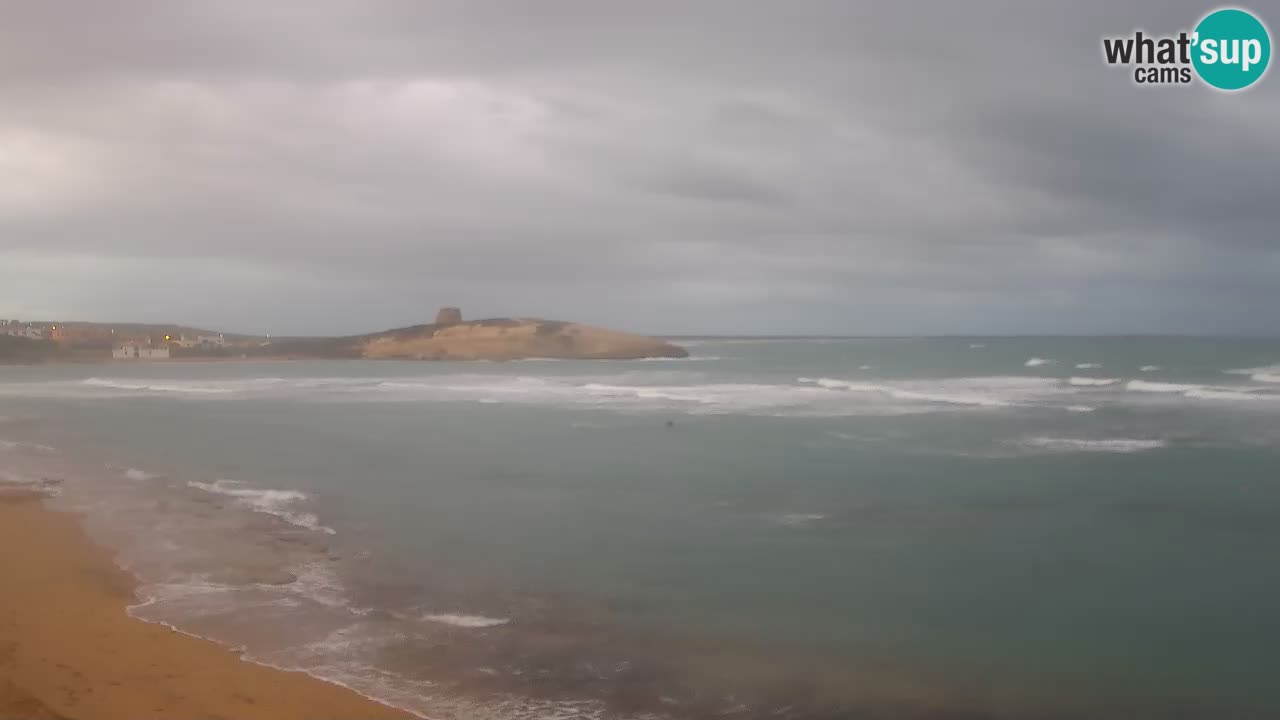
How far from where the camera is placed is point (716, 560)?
30.6 ft

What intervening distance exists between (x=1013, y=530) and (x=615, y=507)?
5.06 m

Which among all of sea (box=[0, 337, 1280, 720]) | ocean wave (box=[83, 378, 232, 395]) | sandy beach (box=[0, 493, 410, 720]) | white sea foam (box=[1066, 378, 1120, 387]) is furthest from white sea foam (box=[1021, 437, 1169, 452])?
ocean wave (box=[83, 378, 232, 395])

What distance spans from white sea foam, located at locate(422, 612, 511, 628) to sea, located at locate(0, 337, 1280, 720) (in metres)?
0.03

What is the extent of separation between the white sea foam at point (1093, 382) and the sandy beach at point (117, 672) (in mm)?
37935

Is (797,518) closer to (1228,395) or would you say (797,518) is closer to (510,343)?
(1228,395)

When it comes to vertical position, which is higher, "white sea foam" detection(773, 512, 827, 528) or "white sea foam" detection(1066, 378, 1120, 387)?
"white sea foam" detection(1066, 378, 1120, 387)

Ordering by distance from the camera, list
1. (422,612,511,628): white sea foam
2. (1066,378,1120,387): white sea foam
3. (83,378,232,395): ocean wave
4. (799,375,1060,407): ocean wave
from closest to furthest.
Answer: (422,612,511,628): white sea foam
(799,375,1060,407): ocean wave
(83,378,232,395): ocean wave
(1066,378,1120,387): white sea foam

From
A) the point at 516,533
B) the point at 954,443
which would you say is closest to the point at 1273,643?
the point at 516,533

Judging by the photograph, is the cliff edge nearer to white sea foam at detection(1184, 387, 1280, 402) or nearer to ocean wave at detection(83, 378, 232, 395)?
ocean wave at detection(83, 378, 232, 395)

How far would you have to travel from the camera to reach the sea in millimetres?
5973

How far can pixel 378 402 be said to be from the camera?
31141 millimetres

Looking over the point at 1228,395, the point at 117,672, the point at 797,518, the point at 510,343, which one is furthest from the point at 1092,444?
the point at 510,343

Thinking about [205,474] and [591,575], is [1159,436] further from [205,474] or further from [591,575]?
[205,474]

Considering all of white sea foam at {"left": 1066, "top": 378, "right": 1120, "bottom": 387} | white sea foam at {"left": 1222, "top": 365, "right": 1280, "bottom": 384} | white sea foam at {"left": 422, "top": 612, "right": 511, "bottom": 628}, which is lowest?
white sea foam at {"left": 422, "top": 612, "right": 511, "bottom": 628}
